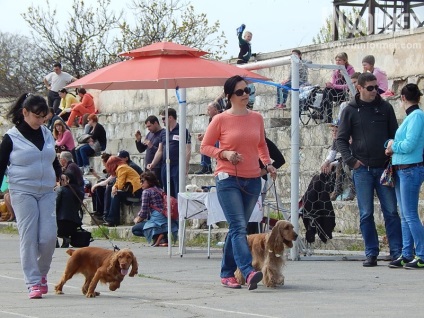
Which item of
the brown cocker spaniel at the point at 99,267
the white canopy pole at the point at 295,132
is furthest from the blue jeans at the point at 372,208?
the brown cocker spaniel at the point at 99,267

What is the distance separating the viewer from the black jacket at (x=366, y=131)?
41.0 ft

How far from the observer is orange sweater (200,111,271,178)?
35.0 feet

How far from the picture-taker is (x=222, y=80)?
14914mm

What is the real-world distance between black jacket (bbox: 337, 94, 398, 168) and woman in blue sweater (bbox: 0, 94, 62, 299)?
3.73 meters

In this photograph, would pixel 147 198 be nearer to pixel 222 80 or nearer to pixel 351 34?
pixel 222 80

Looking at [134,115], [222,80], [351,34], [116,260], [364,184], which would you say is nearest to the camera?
[116,260]

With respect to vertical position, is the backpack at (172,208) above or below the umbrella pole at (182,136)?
below

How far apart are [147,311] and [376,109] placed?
14.6ft

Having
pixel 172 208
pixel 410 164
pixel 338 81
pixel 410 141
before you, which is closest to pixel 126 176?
pixel 172 208

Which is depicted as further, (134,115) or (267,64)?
(134,115)

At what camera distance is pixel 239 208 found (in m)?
10.6

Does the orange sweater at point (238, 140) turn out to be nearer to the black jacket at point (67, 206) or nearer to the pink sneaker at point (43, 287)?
the pink sneaker at point (43, 287)

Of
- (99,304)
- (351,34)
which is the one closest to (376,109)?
(99,304)

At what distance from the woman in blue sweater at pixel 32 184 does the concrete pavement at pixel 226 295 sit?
37cm
